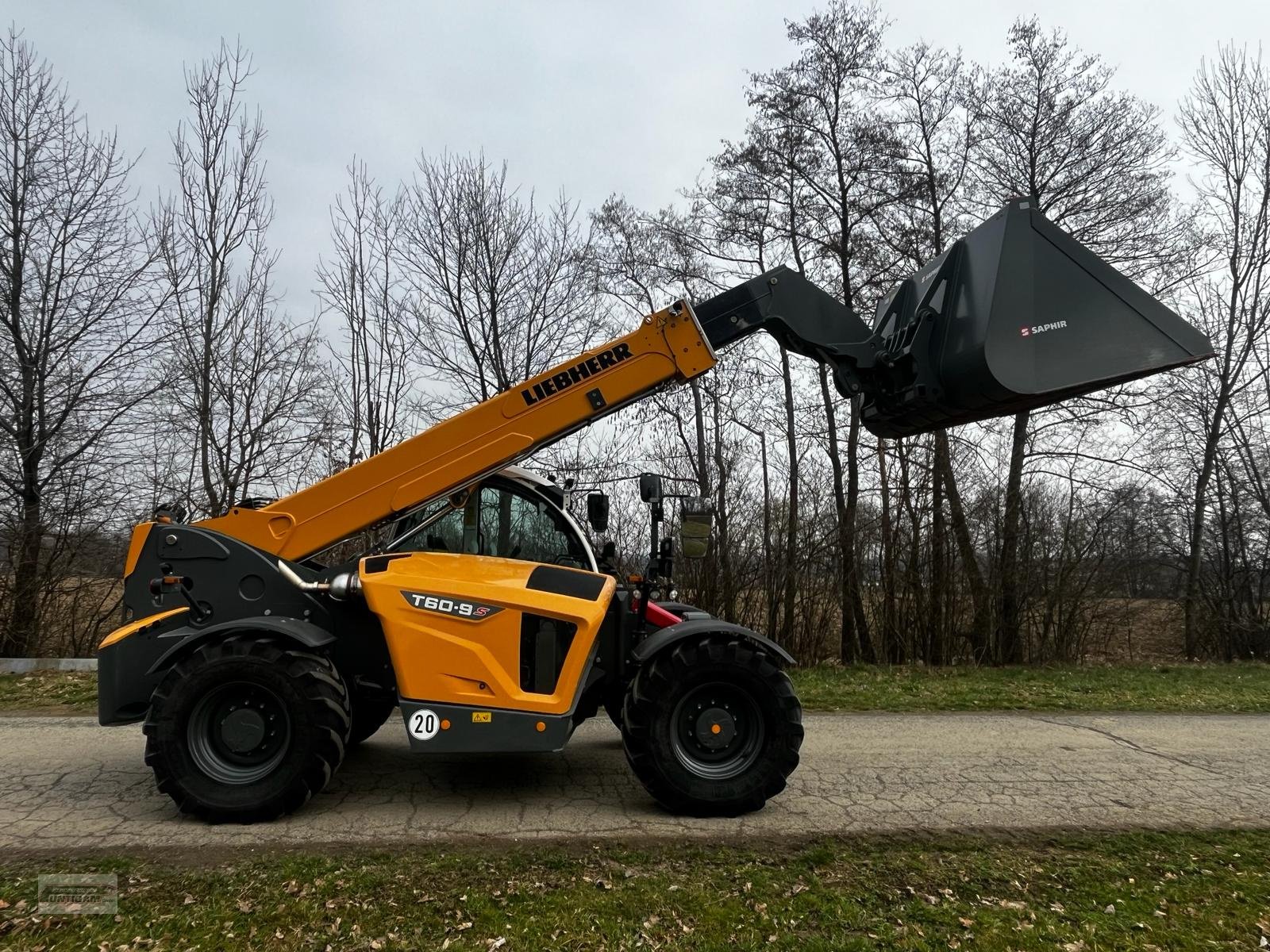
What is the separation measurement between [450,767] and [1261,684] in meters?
11.8

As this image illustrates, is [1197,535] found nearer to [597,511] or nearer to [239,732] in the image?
[597,511]

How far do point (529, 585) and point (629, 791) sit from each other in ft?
5.75

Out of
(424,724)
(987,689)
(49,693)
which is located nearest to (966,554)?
(987,689)

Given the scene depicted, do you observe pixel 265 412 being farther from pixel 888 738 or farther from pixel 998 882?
pixel 998 882

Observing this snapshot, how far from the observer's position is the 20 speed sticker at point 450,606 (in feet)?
16.3

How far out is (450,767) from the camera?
635cm

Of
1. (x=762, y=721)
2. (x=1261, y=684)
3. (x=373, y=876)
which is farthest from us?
(x=1261, y=684)

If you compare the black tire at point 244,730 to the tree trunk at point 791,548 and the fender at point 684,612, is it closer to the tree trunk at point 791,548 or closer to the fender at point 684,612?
the fender at point 684,612

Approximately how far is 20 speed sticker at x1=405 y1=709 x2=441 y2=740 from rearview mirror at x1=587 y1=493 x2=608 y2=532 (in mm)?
1936

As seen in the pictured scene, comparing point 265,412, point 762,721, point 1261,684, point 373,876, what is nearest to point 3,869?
point 373,876

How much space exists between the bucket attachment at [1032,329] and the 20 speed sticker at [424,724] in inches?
153

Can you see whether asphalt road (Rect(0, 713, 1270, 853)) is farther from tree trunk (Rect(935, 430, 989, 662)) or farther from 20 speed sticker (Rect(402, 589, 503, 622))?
tree trunk (Rect(935, 430, 989, 662))

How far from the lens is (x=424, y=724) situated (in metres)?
4.95

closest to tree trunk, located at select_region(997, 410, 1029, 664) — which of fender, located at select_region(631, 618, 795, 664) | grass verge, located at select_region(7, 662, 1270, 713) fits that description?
grass verge, located at select_region(7, 662, 1270, 713)
